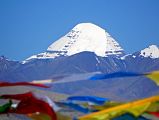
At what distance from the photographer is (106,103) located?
565 centimetres

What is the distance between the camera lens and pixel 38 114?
5566 mm

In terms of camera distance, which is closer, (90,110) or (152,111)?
(152,111)

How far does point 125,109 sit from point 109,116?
0.18 metres

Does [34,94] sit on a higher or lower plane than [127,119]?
higher

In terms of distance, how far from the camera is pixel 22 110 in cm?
541

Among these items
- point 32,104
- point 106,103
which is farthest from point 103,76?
point 32,104

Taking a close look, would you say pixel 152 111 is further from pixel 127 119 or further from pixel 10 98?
pixel 10 98

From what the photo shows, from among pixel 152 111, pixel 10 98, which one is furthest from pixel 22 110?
pixel 152 111

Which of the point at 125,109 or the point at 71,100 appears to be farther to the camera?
the point at 71,100

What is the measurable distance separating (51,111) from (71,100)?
69 cm

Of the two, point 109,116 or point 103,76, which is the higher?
point 103,76

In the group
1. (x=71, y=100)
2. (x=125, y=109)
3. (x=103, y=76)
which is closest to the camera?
(x=125, y=109)

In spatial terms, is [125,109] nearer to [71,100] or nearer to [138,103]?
[138,103]

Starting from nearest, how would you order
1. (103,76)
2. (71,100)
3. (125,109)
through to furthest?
(125,109), (103,76), (71,100)
